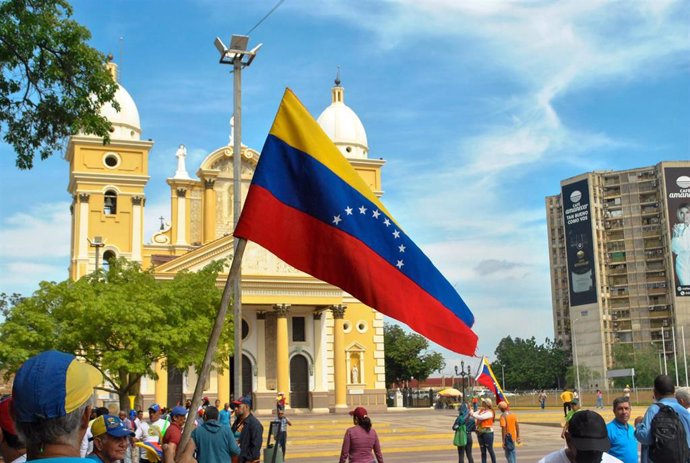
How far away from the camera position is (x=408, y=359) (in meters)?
76.1

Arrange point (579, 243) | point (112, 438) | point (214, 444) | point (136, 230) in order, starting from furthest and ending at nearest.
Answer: point (579, 243)
point (136, 230)
point (214, 444)
point (112, 438)

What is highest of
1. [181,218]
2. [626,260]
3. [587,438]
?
[626,260]

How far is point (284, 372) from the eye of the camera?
46.9 m

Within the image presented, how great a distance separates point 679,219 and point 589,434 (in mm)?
102197

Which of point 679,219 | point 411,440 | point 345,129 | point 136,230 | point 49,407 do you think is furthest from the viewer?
point 679,219

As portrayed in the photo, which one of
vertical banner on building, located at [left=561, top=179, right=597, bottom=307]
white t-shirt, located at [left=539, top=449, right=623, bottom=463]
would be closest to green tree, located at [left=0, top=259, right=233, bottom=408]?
white t-shirt, located at [left=539, top=449, right=623, bottom=463]

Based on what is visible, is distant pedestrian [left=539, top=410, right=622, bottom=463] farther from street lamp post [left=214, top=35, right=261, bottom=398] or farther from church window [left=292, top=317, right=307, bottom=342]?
church window [left=292, top=317, right=307, bottom=342]

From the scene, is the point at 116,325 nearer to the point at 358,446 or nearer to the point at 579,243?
the point at 358,446

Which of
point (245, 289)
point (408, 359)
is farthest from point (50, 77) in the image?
point (408, 359)

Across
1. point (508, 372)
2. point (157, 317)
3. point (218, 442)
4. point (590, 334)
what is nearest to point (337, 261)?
point (218, 442)

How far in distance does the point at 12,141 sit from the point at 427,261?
9307 millimetres

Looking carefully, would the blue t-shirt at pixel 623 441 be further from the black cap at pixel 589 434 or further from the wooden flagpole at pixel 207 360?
the black cap at pixel 589 434

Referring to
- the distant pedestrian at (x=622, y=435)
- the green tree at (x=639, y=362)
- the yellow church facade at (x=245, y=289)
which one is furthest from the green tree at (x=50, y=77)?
the green tree at (x=639, y=362)

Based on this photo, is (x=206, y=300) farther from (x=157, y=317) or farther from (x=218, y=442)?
(x=218, y=442)
